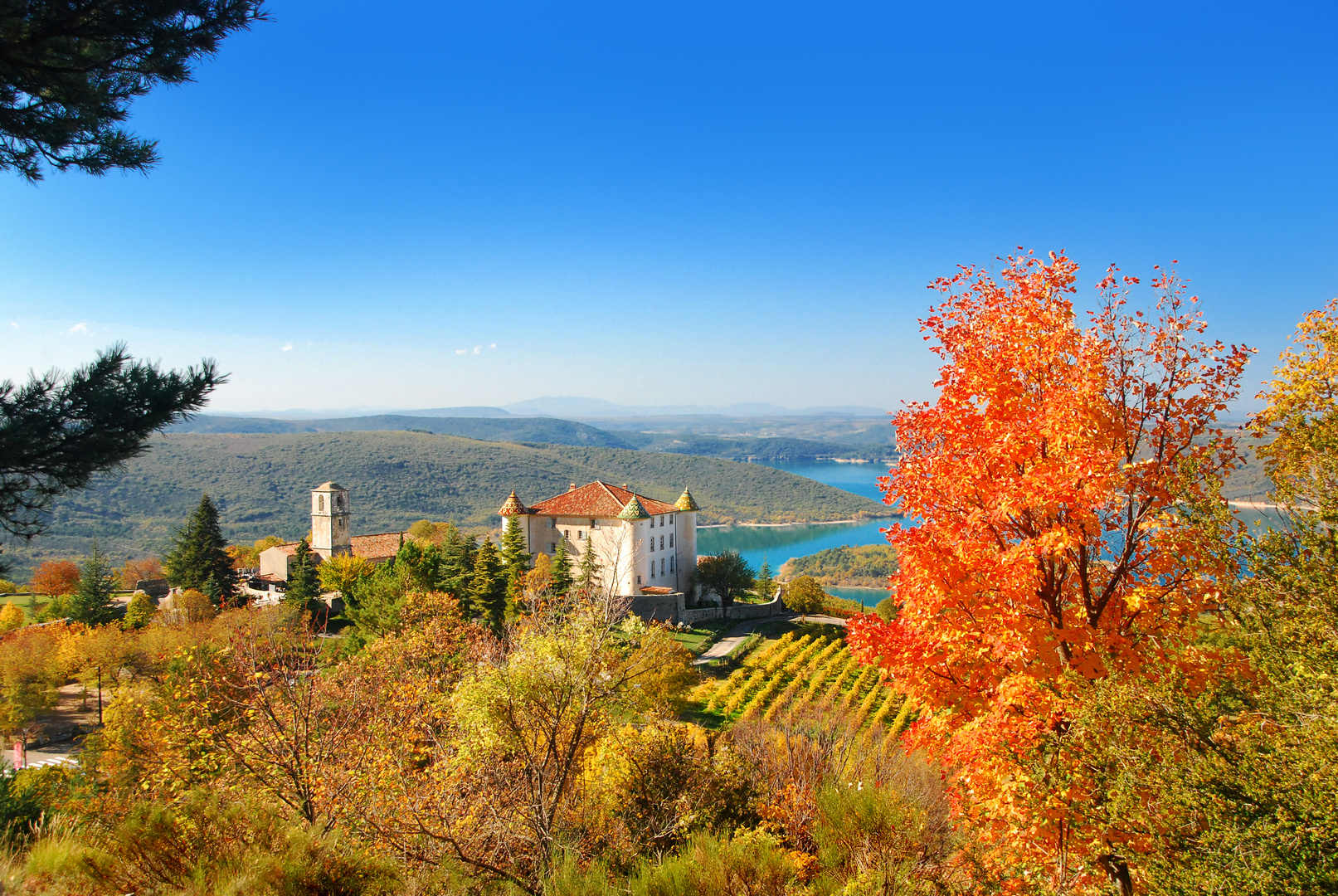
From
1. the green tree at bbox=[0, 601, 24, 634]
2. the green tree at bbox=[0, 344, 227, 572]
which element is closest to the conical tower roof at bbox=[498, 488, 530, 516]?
the green tree at bbox=[0, 601, 24, 634]

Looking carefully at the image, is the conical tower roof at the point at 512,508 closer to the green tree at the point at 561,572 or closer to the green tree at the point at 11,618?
the green tree at the point at 561,572

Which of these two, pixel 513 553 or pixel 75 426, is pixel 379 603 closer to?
pixel 513 553

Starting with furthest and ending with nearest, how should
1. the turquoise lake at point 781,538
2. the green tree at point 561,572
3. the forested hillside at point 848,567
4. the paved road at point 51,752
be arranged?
the turquoise lake at point 781,538 < the forested hillside at point 848,567 < the green tree at point 561,572 < the paved road at point 51,752

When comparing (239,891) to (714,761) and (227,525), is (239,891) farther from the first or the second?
(227,525)

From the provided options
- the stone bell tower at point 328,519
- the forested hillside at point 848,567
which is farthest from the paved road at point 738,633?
the forested hillside at point 848,567

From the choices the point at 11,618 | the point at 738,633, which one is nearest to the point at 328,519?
the point at 11,618

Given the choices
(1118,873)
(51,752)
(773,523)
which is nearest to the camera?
(1118,873)

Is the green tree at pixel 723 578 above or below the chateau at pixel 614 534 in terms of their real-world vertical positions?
below
